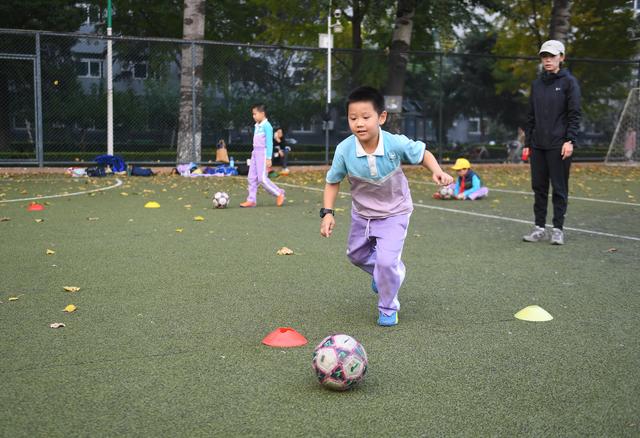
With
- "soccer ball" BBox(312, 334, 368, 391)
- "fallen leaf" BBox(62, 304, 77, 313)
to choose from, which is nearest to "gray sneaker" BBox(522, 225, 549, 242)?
"fallen leaf" BBox(62, 304, 77, 313)

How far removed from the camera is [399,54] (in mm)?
24469

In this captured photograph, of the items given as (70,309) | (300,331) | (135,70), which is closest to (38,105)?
(135,70)

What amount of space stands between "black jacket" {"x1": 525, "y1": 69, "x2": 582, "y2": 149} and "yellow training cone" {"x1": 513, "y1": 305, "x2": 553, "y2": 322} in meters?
3.95

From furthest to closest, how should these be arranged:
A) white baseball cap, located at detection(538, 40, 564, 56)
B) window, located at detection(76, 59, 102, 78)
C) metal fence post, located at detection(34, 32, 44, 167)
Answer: window, located at detection(76, 59, 102, 78) < metal fence post, located at detection(34, 32, 44, 167) < white baseball cap, located at detection(538, 40, 564, 56)

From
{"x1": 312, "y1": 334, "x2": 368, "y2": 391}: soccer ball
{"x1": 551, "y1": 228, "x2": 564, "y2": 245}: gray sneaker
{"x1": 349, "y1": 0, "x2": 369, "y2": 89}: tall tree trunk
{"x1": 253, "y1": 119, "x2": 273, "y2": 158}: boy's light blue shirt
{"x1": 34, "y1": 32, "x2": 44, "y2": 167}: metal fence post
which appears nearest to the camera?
{"x1": 312, "y1": 334, "x2": 368, "y2": 391}: soccer ball

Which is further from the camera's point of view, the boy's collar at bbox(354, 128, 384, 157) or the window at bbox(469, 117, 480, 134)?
the window at bbox(469, 117, 480, 134)

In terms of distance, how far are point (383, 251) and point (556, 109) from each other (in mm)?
4562

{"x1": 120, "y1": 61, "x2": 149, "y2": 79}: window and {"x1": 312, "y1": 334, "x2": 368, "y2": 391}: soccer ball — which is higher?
{"x1": 120, "y1": 61, "x2": 149, "y2": 79}: window

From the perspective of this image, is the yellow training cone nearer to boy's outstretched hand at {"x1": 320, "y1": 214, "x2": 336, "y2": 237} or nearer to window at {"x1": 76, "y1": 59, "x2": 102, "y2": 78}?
boy's outstretched hand at {"x1": 320, "y1": 214, "x2": 336, "y2": 237}

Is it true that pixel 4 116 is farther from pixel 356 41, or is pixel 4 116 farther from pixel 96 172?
pixel 356 41

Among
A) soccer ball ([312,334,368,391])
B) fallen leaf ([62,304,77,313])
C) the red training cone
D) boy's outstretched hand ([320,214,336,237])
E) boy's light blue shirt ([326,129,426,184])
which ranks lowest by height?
the red training cone

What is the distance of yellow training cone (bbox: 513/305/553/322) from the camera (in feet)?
17.8

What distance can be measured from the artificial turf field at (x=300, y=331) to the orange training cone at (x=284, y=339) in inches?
3.1

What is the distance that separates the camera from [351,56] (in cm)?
2550
